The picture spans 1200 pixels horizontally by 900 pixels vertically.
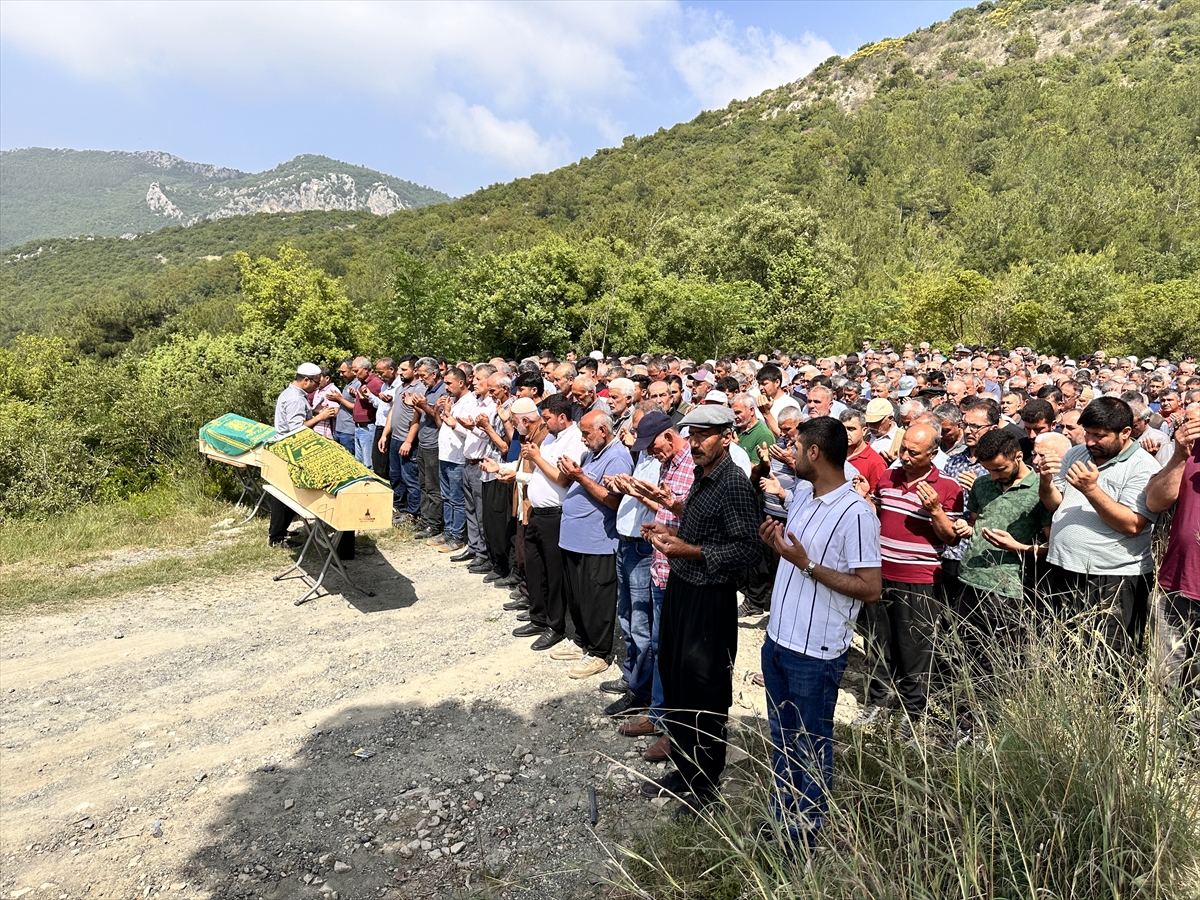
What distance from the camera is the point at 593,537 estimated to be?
4.95 meters

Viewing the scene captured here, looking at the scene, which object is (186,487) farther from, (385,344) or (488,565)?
(385,344)

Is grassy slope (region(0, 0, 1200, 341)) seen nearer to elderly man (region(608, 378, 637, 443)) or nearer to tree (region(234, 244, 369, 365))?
tree (region(234, 244, 369, 365))

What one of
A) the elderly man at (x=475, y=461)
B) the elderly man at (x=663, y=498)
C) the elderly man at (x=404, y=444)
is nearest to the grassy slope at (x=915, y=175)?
the elderly man at (x=404, y=444)

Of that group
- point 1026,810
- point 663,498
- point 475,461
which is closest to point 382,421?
point 475,461

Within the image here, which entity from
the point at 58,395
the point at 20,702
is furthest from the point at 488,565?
the point at 58,395

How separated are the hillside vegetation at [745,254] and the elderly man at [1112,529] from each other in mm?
10095

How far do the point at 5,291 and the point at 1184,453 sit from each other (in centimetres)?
11153

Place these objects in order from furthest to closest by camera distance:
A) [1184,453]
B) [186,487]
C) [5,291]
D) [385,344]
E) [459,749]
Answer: [5,291]
[385,344]
[186,487]
[459,749]
[1184,453]

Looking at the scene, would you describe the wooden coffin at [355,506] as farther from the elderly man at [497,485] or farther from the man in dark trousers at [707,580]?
the man in dark trousers at [707,580]

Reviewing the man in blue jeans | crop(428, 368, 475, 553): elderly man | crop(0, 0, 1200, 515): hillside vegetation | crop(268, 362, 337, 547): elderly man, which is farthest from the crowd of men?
crop(0, 0, 1200, 515): hillside vegetation

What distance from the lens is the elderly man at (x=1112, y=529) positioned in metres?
3.57

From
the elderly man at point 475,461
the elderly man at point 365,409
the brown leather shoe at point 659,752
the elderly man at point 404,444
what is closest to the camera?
the brown leather shoe at point 659,752

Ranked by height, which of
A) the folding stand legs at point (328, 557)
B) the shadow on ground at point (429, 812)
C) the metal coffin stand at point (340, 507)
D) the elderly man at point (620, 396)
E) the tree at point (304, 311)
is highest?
the tree at point (304, 311)

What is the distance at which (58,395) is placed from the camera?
967 centimetres
